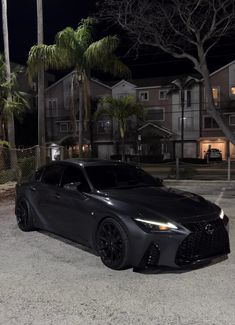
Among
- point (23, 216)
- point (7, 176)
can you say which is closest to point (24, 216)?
point (23, 216)

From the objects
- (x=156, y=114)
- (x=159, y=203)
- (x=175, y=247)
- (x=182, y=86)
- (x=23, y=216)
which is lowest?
(x=23, y=216)

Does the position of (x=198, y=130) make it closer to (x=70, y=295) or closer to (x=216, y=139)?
(x=216, y=139)

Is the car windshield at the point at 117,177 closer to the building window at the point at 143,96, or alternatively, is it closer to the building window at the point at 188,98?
the building window at the point at 188,98

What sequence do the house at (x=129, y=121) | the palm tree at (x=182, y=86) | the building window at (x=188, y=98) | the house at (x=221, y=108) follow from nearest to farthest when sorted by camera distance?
the house at (x=221, y=108) < the palm tree at (x=182, y=86) < the house at (x=129, y=121) < the building window at (x=188, y=98)

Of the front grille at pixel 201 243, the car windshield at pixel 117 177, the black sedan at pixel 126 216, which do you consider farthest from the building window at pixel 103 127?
the front grille at pixel 201 243

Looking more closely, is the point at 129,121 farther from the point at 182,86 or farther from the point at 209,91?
the point at 209,91

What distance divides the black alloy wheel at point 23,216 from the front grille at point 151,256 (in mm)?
3119

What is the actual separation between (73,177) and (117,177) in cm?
71

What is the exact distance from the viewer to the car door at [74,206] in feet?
19.4

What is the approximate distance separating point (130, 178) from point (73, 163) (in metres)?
0.97

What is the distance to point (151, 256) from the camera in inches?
196

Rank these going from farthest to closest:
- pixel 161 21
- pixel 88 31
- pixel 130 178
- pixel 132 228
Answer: pixel 88 31 → pixel 161 21 → pixel 130 178 → pixel 132 228

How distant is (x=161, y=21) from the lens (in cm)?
1653

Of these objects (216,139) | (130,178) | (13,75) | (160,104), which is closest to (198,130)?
(216,139)
